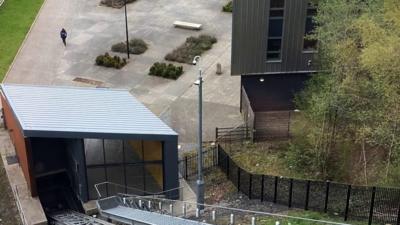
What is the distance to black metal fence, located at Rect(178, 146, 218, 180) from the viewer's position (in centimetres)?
2564

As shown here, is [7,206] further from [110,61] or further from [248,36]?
[110,61]

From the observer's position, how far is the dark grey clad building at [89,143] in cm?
2114

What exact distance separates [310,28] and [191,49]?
10.4m

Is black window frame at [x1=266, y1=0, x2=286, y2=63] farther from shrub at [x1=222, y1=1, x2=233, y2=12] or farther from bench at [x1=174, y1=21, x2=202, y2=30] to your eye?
shrub at [x1=222, y1=1, x2=233, y2=12]

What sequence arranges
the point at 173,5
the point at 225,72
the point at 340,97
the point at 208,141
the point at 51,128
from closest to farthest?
the point at 51,128, the point at 340,97, the point at 208,141, the point at 225,72, the point at 173,5

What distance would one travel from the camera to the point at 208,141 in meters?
28.4

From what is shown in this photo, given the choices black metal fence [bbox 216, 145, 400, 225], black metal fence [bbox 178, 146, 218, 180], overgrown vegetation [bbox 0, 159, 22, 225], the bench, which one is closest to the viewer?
black metal fence [bbox 216, 145, 400, 225]

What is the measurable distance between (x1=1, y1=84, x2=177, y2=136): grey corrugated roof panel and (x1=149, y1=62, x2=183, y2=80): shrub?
30.9 feet

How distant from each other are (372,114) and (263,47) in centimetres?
892

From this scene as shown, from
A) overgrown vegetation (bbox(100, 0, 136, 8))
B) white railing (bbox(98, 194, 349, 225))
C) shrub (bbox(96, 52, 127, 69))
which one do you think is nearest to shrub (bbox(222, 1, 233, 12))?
overgrown vegetation (bbox(100, 0, 136, 8))

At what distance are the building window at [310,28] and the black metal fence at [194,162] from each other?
23.5ft

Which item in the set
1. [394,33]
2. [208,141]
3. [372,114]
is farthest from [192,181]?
[394,33]

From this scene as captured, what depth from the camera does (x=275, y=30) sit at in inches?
1150

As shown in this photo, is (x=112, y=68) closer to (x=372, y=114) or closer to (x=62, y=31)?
(x=62, y=31)
